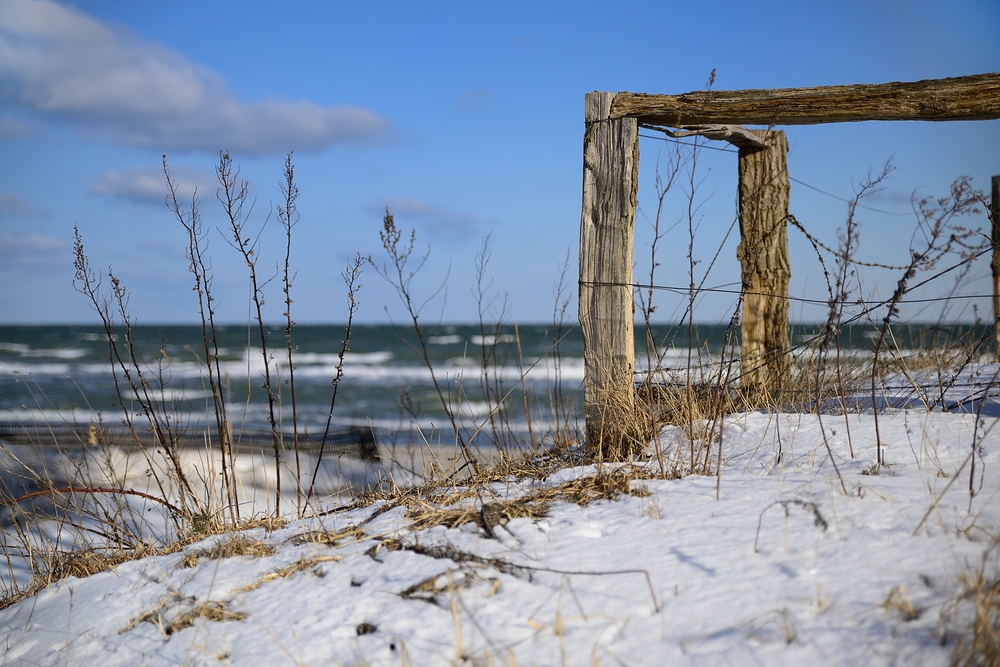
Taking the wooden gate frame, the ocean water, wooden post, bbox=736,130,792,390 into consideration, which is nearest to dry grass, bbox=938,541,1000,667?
the ocean water

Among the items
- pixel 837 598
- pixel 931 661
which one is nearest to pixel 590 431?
pixel 837 598

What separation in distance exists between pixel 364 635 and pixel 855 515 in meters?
1.51

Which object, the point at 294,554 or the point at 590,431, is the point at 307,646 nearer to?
the point at 294,554

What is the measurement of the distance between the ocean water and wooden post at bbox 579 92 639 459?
25cm

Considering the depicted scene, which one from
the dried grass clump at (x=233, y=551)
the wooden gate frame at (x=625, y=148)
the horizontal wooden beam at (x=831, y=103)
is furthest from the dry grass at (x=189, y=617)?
the horizontal wooden beam at (x=831, y=103)

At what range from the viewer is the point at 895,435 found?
2.84m

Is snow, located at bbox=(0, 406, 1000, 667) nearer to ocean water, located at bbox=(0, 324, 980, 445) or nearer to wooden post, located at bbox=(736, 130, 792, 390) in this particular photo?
ocean water, located at bbox=(0, 324, 980, 445)

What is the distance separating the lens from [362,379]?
1955 centimetres

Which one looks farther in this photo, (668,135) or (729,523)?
(668,135)

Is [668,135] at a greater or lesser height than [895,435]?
greater

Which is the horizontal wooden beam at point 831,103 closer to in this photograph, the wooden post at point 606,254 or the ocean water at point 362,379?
the wooden post at point 606,254

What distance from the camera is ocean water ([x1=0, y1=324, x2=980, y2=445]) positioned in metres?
3.98

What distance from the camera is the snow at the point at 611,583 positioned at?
1.55m

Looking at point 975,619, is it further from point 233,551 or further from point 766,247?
point 766,247
